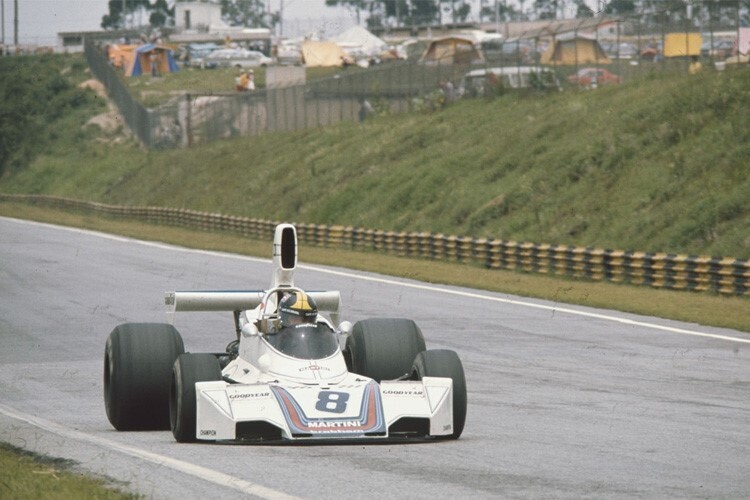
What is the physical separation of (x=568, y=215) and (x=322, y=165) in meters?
20.3

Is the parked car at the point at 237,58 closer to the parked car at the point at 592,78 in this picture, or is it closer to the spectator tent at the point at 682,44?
the parked car at the point at 592,78

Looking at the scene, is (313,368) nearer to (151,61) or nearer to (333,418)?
(333,418)

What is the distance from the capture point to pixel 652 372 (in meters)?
17.1

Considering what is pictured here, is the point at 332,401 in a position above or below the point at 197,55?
below

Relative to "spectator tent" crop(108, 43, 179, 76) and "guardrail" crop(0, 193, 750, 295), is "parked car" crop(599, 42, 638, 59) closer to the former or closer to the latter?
"guardrail" crop(0, 193, 750, 295)

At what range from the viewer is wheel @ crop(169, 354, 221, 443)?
1105cm

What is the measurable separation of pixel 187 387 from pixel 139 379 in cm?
117

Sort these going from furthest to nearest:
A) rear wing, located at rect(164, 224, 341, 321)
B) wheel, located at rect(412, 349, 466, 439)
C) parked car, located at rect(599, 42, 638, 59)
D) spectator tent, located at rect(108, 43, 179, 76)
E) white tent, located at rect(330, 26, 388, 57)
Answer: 1. white tent, located at rect(330, 26, 388, 57)
2. spectator tent, located at rect(108, 43, 179, 76)
3. parked car, located at rect(599, 42, 638, 59)
4. rear wing, located at rect(164, 224, 341, 321)
5. wheel, located at rect(412, 349, 466, 439)

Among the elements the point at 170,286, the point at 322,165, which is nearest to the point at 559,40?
the point at 322,165

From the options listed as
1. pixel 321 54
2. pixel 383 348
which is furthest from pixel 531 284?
pixel 321 54

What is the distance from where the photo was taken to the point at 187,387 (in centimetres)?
1107

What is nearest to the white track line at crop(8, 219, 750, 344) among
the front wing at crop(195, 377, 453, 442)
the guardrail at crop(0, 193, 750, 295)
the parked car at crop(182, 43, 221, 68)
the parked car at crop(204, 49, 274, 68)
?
the guardrail at crop(0, 193, 750, 295)

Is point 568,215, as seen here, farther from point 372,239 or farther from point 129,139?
point 129,139

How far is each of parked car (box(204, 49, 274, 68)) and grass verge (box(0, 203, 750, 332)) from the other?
58113 mm
